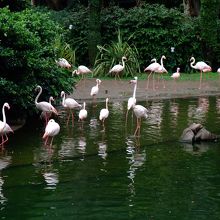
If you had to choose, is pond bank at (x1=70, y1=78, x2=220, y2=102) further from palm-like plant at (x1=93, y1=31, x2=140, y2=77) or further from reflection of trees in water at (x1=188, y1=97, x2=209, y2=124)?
Answer: reflection of trees in water at (x1=188, y1=97, x2=209, y2=124)

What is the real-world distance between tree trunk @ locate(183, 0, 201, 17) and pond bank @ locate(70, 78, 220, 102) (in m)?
7.16

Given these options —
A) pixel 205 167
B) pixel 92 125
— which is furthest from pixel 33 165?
pixel 92 125

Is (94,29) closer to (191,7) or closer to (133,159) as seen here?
(191,7)

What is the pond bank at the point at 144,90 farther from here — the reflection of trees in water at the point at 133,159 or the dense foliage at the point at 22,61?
the reflection of trees in water at the point at 133,159

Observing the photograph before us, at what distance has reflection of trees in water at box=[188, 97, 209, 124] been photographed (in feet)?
48.6

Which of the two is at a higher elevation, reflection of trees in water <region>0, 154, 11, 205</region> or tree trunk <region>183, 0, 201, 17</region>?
tree trunk <region>183, 0, 201, 17</region>

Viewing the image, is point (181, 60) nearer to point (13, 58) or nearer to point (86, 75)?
point (86, 75)

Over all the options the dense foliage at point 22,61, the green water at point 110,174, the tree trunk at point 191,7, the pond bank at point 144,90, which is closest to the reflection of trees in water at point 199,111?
the green water at point 110,174

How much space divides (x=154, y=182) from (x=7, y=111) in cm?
531

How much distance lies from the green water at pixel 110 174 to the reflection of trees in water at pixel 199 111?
10.6 inches

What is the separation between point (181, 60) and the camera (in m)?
25.5

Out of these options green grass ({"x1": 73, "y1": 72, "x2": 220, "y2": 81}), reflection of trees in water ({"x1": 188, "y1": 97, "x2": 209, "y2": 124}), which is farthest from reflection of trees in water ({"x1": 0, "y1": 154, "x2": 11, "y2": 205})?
green grass ({"x1": 73, "y1": 72, "x2": 220, "y2": 81})

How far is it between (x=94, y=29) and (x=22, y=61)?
1181 centimetres

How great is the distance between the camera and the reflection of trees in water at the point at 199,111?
14.8 m
